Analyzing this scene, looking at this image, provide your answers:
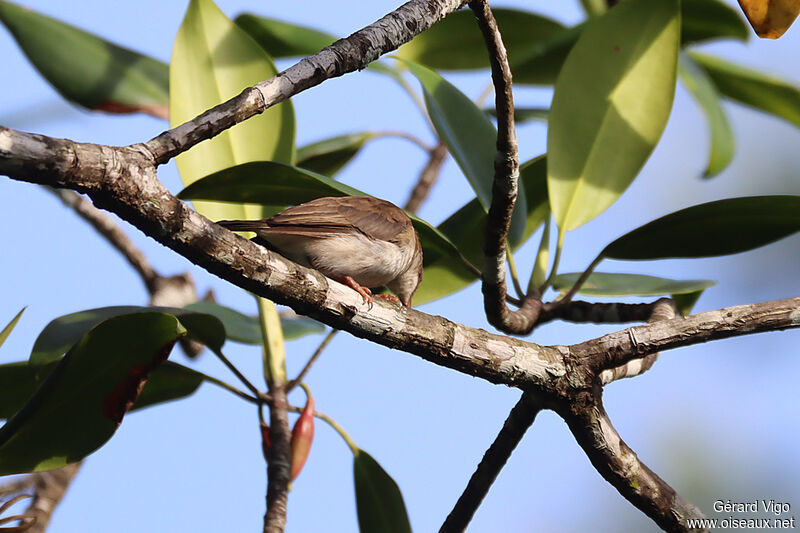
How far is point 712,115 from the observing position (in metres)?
4.21

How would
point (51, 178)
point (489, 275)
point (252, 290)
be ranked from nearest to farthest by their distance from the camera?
1. point (51, 178)
2. point (252, 290)
3. point (489, 275)

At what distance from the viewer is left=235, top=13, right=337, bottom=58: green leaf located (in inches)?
164

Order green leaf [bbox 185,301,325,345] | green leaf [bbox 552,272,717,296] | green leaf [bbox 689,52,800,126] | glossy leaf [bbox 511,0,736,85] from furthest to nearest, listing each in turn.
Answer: green leaf [bbox 689,52,800,126] < glossy leaf [bbox 511,0,736,85] < green leaf [bbox 185,301,325,345] < green leaf [bbox 552,272,717,296]

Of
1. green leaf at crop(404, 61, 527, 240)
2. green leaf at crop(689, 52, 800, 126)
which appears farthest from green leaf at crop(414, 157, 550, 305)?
green leaf at crop(689, 52, 800, 126)

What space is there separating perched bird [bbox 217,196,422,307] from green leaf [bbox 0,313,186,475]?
1.52 ft

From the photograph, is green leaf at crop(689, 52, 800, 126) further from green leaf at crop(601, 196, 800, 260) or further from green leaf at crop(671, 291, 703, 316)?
green leaf at crop(601, 196, 800, 260)

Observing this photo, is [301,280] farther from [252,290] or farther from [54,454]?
[54,454]

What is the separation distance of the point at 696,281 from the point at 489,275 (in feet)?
3.32

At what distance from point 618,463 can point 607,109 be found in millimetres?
1460

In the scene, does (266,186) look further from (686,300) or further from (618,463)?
(686,300)

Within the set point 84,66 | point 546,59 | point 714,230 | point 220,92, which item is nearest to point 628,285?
point 714,230

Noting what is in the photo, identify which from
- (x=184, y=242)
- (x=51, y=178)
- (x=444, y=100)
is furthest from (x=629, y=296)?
(x=51, y=178)

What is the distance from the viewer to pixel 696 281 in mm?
3104

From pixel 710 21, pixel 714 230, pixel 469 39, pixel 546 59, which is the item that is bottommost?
pixel 714 230
